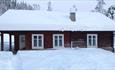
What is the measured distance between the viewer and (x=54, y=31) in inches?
1008

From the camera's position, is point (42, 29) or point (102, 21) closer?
point (42, 29)

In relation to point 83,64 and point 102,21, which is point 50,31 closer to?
point 102,21

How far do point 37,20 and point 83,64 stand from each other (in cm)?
1748

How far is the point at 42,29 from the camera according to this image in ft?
81.9

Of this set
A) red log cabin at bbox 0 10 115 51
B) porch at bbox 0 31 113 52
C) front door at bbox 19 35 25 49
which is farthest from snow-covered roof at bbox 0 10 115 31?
front door at bbox 19 35 25 49

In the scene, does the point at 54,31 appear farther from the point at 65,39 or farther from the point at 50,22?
the point at 50,22

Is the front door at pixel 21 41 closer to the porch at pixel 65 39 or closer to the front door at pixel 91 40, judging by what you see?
the porch at pixel 65 39

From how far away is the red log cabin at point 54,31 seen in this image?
25.2 m

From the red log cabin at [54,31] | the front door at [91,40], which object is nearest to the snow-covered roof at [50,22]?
the red log cabin at [54,31]

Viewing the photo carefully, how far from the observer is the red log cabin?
25172 mm

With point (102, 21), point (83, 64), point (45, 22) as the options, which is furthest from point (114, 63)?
point (102, 21)

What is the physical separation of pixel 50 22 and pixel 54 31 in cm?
A: 150

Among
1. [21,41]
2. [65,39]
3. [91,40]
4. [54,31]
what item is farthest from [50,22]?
[91,40]

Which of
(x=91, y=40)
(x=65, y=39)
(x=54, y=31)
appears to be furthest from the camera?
(x=91, y=40)
